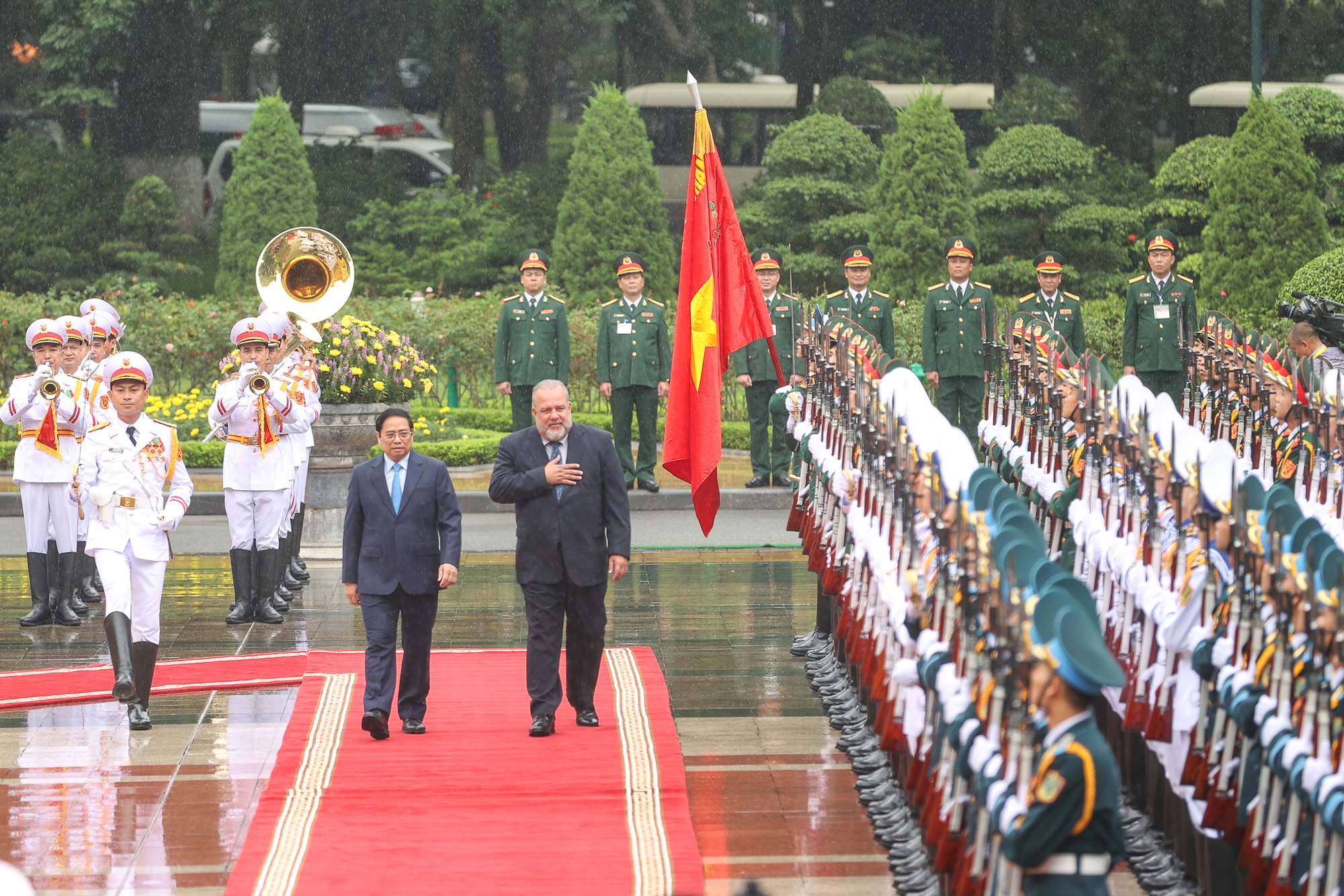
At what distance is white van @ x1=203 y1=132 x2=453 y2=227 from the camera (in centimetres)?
3634

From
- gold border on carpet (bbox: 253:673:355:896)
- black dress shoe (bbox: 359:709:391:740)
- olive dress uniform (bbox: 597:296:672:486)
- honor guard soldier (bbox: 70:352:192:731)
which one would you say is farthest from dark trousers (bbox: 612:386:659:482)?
black dress shoe (bbox: 359:709:391:740)

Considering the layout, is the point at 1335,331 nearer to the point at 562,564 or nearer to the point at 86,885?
the point at 562,564

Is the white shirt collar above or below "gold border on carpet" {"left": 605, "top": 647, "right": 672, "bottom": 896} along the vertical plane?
above

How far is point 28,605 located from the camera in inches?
460

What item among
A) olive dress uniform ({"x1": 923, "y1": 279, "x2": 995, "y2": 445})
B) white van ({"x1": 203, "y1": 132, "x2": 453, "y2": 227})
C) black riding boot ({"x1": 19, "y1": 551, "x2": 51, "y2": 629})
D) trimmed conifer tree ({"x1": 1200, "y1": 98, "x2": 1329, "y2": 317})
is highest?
white van ({"x1": 203, "y1": 132, "x2": 453, "y2": 227})

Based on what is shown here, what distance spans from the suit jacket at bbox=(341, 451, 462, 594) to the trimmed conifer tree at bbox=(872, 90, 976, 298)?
1643 centimetres

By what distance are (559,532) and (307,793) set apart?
1.66 metres

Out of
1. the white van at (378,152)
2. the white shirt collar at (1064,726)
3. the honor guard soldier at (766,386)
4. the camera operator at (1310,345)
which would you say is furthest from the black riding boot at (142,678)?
the white van at (378,152)

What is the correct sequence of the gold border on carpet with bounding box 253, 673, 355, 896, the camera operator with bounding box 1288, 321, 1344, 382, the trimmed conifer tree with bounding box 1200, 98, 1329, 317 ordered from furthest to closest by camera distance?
the trimmed conifer tree with bounding box 1200, 98, 1329, 317, the camera operator with bounding box 1288, 321, 1344, 382, the gold border on carpet with bounding box 253, 673, 355, 896

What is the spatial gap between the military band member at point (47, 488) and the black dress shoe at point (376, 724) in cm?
379

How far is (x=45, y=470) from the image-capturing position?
1096 centimetres

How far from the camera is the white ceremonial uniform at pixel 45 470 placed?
10867 mm

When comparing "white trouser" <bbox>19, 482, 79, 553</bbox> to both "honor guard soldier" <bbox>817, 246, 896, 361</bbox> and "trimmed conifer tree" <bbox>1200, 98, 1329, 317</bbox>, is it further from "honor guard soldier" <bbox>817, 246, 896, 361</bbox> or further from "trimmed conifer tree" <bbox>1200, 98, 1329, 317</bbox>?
"trimmed conifer tree" <bbox>1200, 98, 1329, 317</bbox>

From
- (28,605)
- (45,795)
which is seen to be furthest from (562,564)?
(28,605)
